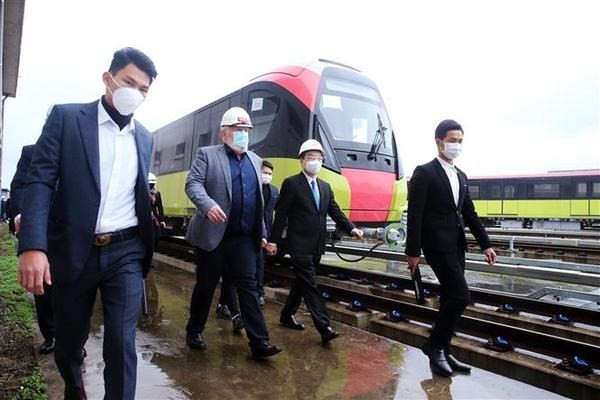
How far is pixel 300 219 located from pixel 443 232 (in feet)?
4.40

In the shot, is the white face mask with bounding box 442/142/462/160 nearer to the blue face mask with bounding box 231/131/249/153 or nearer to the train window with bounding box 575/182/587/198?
the blue face mask with bounding box 231/131/249/153

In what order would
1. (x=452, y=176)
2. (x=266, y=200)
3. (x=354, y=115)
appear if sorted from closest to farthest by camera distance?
1. (x=452, y=176)
2. (x=266, y=200)
3. (x=354, y=115)

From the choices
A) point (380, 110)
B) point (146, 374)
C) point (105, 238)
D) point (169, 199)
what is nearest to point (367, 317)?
point (146, 374)

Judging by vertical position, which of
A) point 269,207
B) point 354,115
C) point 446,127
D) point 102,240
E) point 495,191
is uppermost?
point 354,115

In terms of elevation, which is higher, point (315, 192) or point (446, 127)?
point (446, 127)

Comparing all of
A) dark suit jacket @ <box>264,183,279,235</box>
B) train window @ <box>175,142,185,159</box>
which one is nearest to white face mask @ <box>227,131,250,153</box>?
dark suit jacket @ <box>264,183,279,235</box>

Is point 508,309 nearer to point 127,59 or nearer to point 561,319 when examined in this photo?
point 561,319

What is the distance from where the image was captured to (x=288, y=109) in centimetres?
774

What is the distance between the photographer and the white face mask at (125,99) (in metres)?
2.48

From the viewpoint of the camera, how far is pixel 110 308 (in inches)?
95.0

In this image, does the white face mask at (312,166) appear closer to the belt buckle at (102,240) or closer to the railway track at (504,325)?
the railway track at (504,325)

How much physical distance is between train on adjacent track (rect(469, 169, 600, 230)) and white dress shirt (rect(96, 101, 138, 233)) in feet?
81.2

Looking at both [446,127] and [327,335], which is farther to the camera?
[327,335]

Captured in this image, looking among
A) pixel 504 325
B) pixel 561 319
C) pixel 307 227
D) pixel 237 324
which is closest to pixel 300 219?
pixel 307 227
